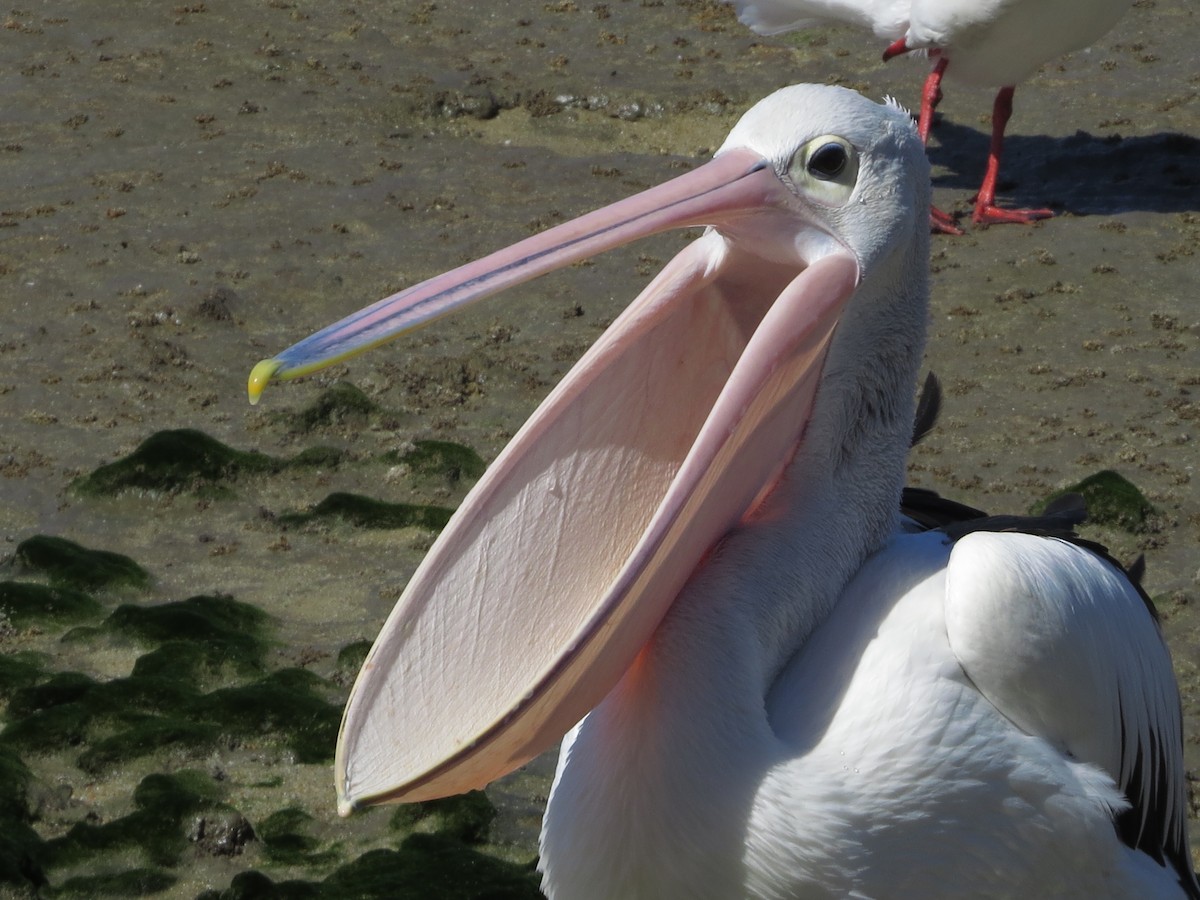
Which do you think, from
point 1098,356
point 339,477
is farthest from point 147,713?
point 1098,356

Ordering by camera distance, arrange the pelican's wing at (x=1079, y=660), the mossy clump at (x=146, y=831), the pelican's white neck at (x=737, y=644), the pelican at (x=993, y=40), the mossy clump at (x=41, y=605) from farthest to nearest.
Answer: the pelican at (x=993, y=40) < the mossy clump at (x=41, y=605) < the mossy clump at (x=146, y=831) < the pelican's wing at (x=1079, y=660) < the pelican's white neck at (x=737, y=644)

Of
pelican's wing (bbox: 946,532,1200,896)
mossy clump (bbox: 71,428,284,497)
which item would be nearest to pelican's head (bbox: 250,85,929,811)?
pelican's wing (bbox: 946,532,1200,896)

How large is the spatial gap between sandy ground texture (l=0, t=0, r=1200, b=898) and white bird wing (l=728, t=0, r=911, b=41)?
25 centimetres

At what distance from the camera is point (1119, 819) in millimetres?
2631

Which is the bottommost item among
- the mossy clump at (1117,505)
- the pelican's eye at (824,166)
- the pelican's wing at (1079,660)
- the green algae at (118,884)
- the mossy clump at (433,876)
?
the green algae at (118,884)

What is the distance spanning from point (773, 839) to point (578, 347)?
4.05m

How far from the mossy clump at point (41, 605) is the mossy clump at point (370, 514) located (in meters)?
0.77

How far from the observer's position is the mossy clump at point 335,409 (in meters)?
5.54

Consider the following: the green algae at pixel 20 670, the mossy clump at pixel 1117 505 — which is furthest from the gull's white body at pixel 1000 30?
the green algae at pixel 20 670

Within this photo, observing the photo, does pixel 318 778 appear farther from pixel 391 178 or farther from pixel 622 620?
pixel 391 178

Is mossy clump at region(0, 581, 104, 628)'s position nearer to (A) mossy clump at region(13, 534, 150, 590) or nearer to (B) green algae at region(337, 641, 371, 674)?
(A) mossy clump at region(13, 534, 150, 590)

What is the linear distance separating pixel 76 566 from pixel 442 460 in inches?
50.2

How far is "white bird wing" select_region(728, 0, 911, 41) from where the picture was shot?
8133 millimetres

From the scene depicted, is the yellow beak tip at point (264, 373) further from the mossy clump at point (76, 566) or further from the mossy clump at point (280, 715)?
the mossy clump at point (76, 566)
